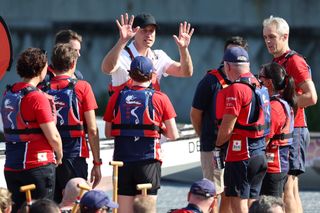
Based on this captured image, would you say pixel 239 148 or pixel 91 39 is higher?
pixel 91 39

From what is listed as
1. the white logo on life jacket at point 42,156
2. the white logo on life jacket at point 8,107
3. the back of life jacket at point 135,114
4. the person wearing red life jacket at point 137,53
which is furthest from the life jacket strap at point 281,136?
the white logo on life jacket at point 8,107

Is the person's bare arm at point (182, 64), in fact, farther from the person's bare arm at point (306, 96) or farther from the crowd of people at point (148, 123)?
the person's bare arm at point (306, 96)

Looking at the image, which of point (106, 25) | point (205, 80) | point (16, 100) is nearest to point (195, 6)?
point (106, 25)

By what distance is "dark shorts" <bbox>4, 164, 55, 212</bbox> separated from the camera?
31.3ft

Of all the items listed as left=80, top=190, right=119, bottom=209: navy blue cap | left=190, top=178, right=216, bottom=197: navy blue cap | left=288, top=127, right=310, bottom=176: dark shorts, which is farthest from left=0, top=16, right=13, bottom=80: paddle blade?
left=80, top=190, right=119, bottom=209: navy blue cap

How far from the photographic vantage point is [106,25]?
69.7 ft

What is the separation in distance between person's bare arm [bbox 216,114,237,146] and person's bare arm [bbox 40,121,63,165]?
1446 millimetres

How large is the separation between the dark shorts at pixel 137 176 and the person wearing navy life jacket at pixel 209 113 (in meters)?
0.98

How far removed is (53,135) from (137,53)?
1589mm

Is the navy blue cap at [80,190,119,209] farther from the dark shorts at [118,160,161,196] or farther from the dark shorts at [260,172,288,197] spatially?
the dark shorts at [260,172,288,197]

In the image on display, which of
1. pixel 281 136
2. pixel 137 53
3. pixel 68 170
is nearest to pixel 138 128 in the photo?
pixel 68 170

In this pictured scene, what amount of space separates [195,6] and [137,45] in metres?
10.0

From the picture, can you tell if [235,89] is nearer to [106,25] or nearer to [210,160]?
[210,160]

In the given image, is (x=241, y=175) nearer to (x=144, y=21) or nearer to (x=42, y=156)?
(x=144, y=21)
